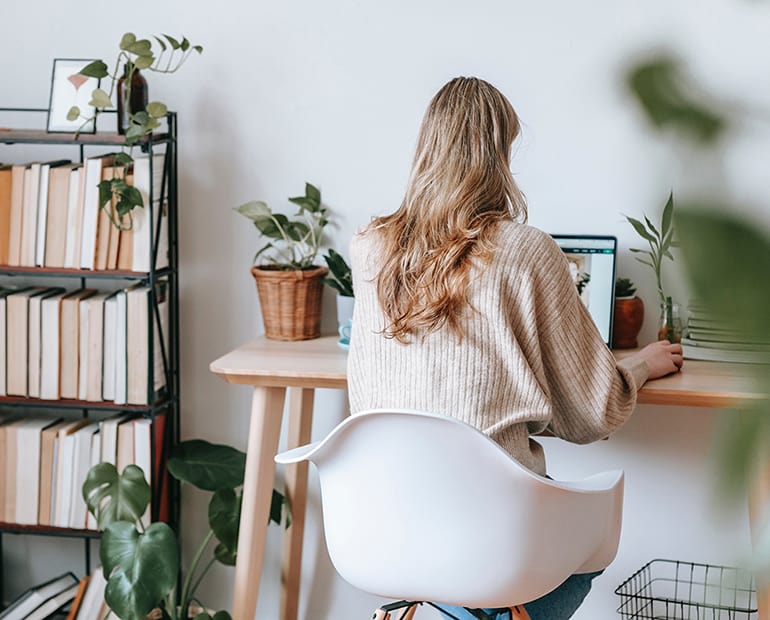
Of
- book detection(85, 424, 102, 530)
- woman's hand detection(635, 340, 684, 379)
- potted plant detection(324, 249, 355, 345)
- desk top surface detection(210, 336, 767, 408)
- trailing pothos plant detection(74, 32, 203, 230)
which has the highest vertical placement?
trailing pothos plant detection(74, 32, 203, 230)

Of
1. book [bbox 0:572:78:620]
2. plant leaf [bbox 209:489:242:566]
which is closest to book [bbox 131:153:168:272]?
plant leaf [bbox 209:489:242:566]

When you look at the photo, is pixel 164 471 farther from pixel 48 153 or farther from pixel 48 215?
pixel 48 153

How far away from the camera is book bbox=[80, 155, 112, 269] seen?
7.38 feet

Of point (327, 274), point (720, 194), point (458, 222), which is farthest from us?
point (327, 274)

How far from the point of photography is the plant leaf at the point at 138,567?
6.83 feet

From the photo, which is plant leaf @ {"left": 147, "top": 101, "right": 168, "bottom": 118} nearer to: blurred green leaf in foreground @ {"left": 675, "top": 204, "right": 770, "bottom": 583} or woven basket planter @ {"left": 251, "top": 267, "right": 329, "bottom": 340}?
woven basket planter @ {"left": 251, "top": 267, "right": 329, "bottom": 340}

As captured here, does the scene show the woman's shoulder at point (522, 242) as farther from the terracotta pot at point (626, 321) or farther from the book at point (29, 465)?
the book at point (29, 465)

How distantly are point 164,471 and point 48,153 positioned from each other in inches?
33.3

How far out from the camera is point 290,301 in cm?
226

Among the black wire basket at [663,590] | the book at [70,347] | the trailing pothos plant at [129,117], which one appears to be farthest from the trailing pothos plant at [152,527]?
the black wire basket at [663,590]

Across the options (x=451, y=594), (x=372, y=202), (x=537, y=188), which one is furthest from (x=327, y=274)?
(x=451, y=594)

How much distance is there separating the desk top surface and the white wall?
0.93ft

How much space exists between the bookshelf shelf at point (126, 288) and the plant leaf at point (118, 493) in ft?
0.39

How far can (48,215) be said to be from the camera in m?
2.28
